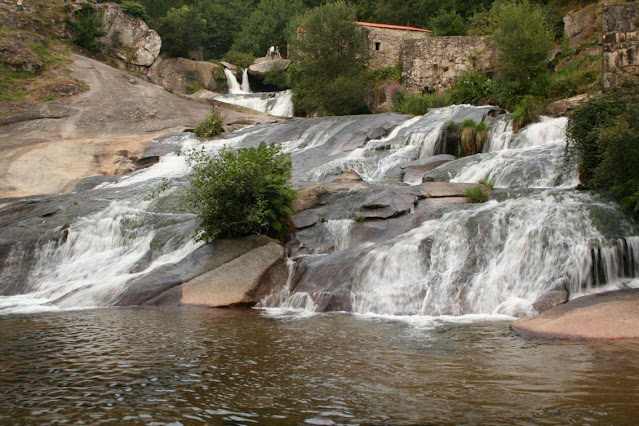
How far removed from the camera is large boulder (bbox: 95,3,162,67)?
36.6 meters

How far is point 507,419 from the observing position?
4324mm

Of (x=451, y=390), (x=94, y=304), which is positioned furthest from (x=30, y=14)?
(x=451, y=390)

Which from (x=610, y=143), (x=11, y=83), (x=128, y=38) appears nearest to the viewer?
(x=610, y=143)

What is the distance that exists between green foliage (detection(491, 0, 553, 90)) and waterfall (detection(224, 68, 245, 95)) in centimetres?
2362

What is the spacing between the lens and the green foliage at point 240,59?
4306 cm

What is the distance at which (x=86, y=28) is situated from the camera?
114 ft

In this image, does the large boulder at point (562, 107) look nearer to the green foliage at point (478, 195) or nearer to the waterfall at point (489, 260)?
the green foliage at point (478, 195)

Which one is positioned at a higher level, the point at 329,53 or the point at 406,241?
the point at 329,53

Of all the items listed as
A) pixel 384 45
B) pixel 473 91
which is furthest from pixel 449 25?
pixel 473 91

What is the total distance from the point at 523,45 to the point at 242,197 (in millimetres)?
13921

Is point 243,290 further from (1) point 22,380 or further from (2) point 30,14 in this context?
(2) point 30,14

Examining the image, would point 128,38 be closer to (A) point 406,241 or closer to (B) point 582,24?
(B) point 582,24

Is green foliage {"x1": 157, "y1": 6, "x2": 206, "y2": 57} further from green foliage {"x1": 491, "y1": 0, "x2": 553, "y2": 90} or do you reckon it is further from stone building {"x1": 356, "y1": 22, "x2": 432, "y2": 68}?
green foliage {"x1": 491, "y1": 0, "x2": 553, "y2": 90}

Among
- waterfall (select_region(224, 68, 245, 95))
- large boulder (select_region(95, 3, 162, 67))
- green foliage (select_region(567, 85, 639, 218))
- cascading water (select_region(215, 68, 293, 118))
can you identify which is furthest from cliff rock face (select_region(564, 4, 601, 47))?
large boulder (select_region(95, 3, 162, 67))
